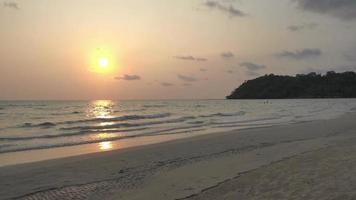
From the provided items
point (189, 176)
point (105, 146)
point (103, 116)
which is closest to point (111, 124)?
point (103, 116)

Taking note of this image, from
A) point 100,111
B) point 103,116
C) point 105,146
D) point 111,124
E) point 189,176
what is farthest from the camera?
point 100,111

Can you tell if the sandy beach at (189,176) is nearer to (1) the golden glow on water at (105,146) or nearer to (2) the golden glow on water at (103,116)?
(1) the golden glow on water at (105,146)

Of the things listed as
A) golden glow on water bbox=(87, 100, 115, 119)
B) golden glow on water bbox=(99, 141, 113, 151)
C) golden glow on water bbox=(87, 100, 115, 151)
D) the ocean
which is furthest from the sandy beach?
golden glow on water bbox=(87, 100, 115, 119)

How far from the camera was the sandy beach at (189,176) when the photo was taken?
9.11 meters

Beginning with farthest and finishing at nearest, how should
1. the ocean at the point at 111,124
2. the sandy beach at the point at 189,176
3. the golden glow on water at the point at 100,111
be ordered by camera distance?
the golden glow on water at the point at 100,111, the ocean at the point at 111,124, the sandy beach at the point at 189,176

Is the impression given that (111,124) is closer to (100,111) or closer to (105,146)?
(105,146)

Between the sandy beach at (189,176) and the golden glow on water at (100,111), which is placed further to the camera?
the golden glow on water at (100,111)

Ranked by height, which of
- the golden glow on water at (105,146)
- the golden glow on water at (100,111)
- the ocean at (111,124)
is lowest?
the golden glow on water at (105,146)

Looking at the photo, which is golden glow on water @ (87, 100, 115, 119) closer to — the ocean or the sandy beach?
Answer: the ocean

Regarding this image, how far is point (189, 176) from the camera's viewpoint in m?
11.3

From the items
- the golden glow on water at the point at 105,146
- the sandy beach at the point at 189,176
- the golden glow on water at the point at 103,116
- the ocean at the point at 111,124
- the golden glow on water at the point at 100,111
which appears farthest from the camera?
the golden glow on water at the point at 100,111

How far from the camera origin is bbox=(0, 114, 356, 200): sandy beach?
9.11 meters

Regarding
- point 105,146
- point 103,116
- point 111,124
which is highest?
point 103,116

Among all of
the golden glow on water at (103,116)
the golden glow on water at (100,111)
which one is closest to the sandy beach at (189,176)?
the golden glow on water at (103,116)
